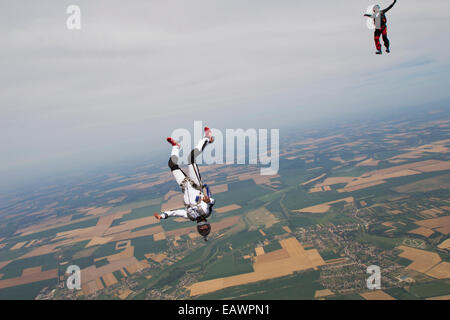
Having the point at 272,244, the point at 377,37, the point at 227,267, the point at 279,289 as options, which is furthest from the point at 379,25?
the point at 272,244

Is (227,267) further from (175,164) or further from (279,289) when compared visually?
(175,164)

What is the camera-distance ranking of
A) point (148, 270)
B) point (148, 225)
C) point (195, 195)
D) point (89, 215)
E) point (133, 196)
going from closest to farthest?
point (195, 195) → point (148, 270) → point (148, 225) → point (89, 215) → point (133, 196)

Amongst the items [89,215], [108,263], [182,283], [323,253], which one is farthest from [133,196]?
[323,253]

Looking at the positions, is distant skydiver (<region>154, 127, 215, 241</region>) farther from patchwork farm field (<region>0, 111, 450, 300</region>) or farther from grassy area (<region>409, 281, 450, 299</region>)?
grassy area (<region>409, 281, 450, 299</region>)

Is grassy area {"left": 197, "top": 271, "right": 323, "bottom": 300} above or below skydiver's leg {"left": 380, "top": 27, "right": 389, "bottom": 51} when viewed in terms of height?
below

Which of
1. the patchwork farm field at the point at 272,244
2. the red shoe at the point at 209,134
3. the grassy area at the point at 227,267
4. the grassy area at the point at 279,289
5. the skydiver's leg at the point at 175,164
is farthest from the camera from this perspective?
the grassy area at the point at 227,267

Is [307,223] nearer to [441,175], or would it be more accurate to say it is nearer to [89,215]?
[441,175]

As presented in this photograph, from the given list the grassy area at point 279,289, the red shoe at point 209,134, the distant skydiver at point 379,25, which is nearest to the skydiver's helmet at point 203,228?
the red shoe at point 209,134

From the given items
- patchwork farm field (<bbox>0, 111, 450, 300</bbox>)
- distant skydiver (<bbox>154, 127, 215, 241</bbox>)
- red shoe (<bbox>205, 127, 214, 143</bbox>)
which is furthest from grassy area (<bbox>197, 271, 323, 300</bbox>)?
red shoe (<bbox>205, 127, 214, 143</bbox>)

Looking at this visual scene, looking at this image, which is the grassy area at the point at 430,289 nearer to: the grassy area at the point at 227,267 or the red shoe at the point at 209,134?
the grassy area at the point at 227,267

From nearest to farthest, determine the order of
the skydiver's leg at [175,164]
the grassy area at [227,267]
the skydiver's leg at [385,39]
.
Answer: the skydiver's leg at [385,39]
the skydiver's leg at [175,164]
the grassy area at [227,267]
